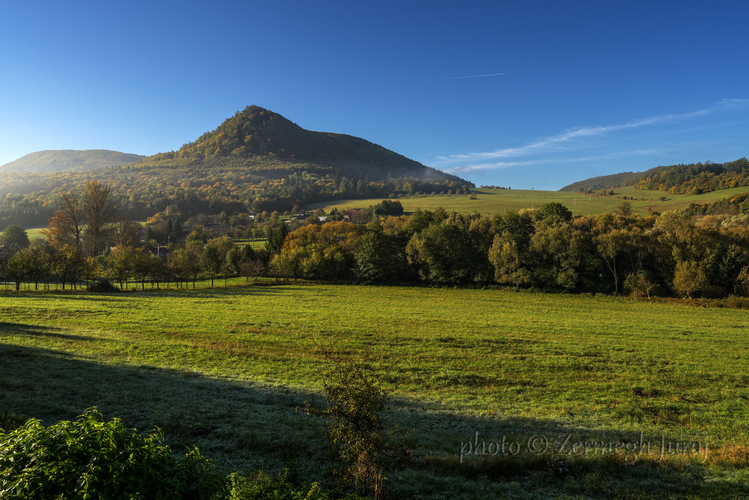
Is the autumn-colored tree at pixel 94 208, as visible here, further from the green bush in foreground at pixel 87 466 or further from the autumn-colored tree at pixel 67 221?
the green bush in foreground at pixel 87 466

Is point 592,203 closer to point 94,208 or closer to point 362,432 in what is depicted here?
point 362,432

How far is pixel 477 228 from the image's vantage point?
69.4 meters

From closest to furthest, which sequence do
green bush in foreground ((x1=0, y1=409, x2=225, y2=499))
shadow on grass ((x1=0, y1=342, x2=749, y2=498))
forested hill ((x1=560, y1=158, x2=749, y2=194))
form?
green bush in foreground ((x1=0, y1=409, x2=225, y2=499))
shadow on grass ((x1=0, y1=342, x2=749, y2=498))
forested hill ((x1=560, y1=158, x2=749, y2=194))

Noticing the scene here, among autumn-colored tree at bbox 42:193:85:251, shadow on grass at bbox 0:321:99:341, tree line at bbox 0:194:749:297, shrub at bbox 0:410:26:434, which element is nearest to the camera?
shrub at bbox 0:410:26:434

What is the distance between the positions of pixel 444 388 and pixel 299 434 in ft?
24.2

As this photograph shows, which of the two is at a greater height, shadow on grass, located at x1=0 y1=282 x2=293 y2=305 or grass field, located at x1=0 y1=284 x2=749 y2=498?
grass field, located at x1=0 y1=284 x2=749 y2=498

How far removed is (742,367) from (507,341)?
41.4 feet

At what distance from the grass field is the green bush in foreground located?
4190 mm

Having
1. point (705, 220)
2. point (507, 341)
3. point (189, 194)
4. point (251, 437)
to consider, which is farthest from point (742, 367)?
point (189, 194)

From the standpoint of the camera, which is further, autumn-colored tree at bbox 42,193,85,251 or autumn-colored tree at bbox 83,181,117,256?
Result: autumn-colored tree at bbox 83,181,117,256

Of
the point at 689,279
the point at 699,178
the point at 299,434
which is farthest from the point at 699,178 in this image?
the point at 299,434

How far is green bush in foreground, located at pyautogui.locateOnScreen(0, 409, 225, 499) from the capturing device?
3.40m

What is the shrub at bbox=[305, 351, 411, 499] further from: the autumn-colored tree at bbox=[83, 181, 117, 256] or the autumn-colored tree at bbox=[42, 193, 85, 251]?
the autumn-colored tree at bbox=[83, 181, 117, 256]

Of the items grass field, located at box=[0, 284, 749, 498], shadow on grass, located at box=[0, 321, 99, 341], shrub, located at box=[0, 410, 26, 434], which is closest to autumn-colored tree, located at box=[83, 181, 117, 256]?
grass field, located at box=[0, 284, 749, 498]
